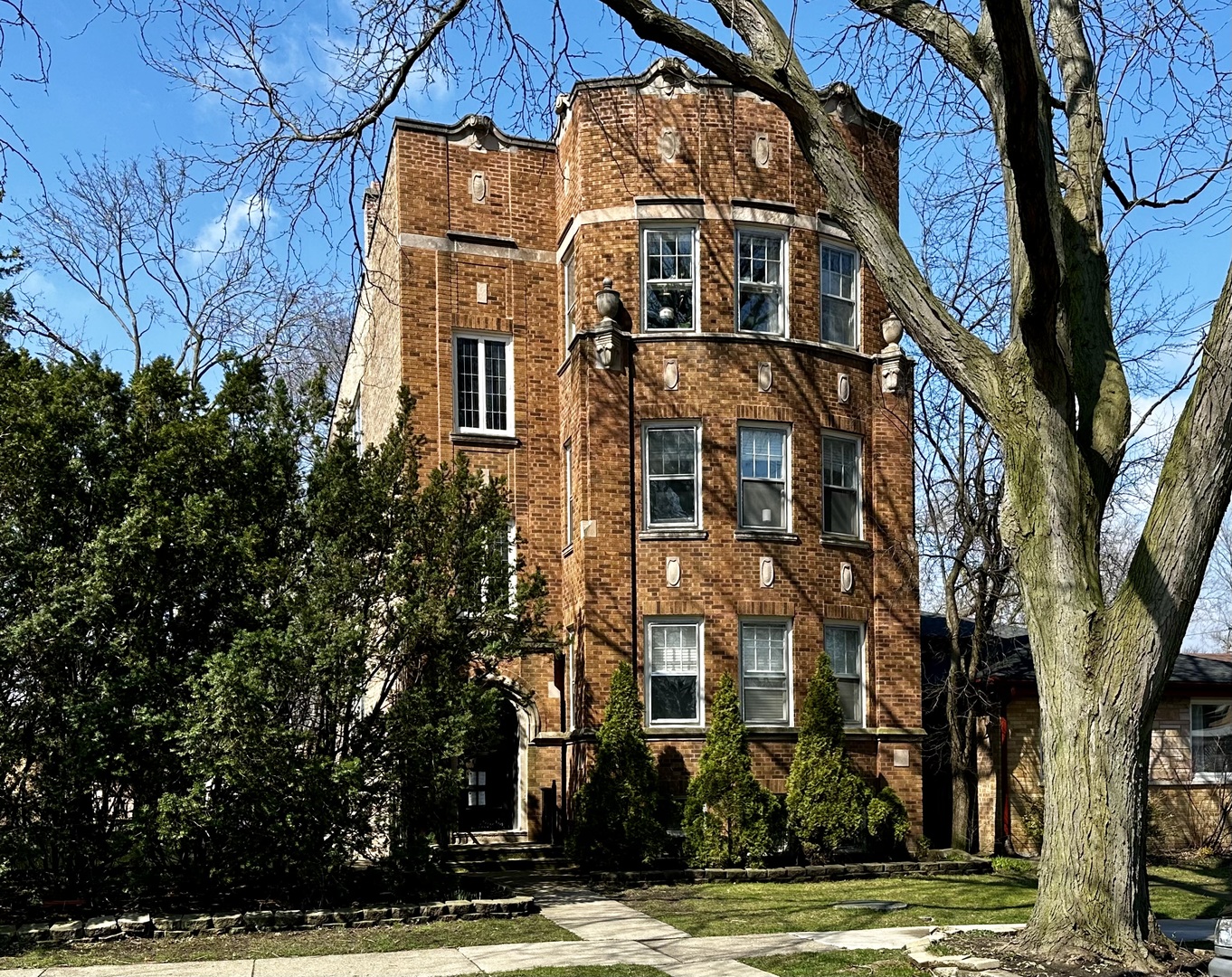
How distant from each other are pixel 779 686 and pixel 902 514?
3651 mm

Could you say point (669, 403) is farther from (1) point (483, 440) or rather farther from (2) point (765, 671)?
(2) point (765, 671)

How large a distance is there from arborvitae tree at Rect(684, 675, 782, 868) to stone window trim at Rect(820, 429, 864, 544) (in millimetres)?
3474

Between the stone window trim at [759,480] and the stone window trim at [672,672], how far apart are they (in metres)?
1.70

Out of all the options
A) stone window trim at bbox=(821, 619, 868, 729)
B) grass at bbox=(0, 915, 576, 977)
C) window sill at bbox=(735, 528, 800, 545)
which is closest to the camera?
grass at bbox=(0, 915, 576, 977)

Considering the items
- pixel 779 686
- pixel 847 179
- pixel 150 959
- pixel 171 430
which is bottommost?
pixel 150 959

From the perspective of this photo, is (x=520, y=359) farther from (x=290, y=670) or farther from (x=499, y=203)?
(x=290, y=670)

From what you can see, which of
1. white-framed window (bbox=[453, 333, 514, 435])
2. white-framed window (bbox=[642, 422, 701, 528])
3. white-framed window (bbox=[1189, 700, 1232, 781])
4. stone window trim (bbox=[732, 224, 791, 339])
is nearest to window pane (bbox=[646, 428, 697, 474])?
white-framed window (bbox=[642, 422, 701, 528])

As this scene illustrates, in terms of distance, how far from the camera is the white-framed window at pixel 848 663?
2078 cm

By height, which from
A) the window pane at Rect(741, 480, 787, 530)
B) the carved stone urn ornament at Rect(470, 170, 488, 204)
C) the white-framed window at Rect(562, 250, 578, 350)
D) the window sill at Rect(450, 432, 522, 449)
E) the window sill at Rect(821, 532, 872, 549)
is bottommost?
the window sill at Rect(821, 532, 872, 549)

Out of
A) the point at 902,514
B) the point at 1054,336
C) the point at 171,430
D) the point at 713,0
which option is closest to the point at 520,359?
the point at 902,514

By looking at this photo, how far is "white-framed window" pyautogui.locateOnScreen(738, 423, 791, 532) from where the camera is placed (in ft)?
66.9

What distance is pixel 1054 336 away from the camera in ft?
30.6

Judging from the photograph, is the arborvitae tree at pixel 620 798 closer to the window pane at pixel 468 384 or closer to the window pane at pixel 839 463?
the window pane at pixel 839 463

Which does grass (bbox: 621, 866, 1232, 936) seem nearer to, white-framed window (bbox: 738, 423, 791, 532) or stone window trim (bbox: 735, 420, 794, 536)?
stone window trim (bbox: 735, 420, 794, 536)
